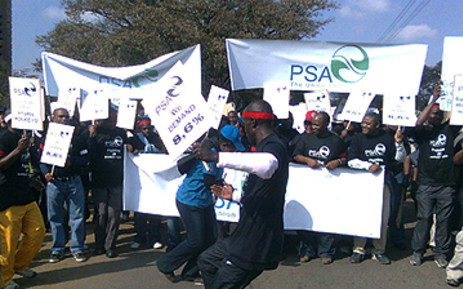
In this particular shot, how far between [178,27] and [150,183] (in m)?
11.9

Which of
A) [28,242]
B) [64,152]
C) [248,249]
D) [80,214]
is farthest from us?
[80,214]

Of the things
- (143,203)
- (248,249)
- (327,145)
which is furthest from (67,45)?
(248,249)

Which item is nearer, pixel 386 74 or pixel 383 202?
pixel 383 202

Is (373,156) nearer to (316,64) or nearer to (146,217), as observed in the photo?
(316,64)

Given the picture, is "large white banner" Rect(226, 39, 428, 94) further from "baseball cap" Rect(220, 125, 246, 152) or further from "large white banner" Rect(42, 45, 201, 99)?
"baseball cap" Rect(220, 125, 246, 152)

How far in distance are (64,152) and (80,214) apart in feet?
3.16

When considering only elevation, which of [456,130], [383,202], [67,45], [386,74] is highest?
[67,45]

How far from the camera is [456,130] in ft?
18.4

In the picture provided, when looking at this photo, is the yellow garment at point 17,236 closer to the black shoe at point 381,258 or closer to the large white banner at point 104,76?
the large white banner at point 104,76

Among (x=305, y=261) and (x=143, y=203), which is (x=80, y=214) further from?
(x=305, y=261)

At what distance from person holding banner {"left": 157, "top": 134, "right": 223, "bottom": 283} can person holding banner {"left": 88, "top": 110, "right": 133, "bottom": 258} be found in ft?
4.76

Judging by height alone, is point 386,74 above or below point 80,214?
above

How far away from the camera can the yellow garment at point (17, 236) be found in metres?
4.58

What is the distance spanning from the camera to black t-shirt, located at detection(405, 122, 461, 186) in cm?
546
